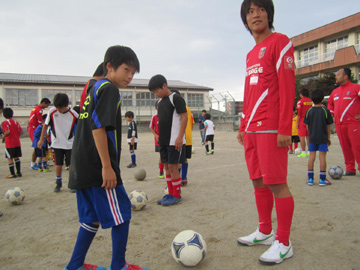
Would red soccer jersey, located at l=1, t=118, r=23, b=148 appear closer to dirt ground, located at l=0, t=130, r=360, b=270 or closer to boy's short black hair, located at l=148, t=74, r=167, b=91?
dirt ground, located at l=0, t=130, r=360, b=270

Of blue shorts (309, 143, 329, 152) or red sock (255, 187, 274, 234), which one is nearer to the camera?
red sock (255, 187, 274, 234)

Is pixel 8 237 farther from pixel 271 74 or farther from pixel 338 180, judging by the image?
pixel 338 180

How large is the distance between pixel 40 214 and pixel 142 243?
2080 millimetres

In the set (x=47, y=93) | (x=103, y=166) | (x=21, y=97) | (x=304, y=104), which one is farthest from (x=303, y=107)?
(x=21, y=97)

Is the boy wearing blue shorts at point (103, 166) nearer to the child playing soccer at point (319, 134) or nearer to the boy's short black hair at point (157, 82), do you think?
the boy's short black hair at point (157, 82)

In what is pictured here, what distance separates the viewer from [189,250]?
2.30m

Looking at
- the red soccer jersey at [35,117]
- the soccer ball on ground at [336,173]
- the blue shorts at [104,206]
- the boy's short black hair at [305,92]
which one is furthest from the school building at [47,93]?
the blue shorts at [104,206]

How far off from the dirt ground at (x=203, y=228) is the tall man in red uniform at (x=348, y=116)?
0.75 m

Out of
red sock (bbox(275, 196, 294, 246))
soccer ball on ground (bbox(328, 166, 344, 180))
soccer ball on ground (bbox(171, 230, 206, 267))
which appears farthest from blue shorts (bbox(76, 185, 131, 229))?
soccer ball on ground (bbox(328, 166, 344, 180))

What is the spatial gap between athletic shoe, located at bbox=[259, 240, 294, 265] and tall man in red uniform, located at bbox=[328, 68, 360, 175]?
4502 millimetres

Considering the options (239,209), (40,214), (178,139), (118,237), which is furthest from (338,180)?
(40,214)

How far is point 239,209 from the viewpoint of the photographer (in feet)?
12.6

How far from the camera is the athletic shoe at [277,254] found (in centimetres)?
231

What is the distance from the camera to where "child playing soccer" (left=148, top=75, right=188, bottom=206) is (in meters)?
4.28
